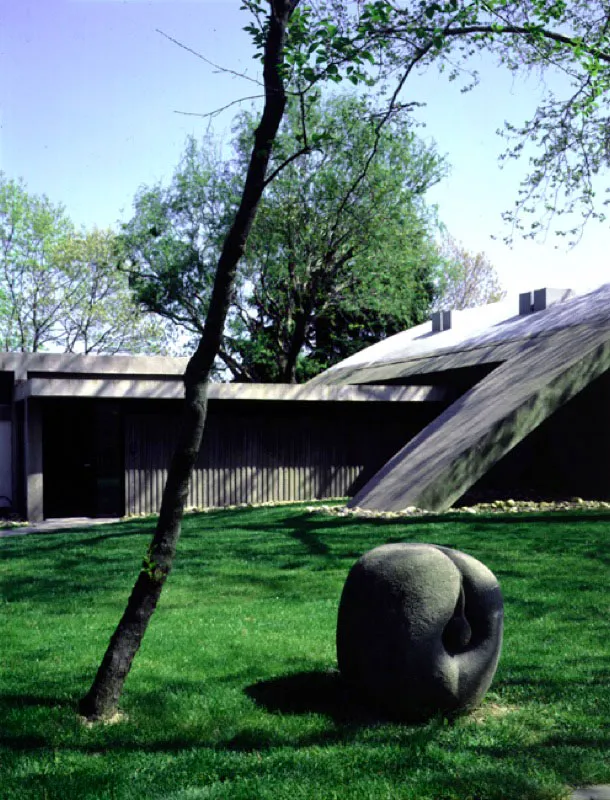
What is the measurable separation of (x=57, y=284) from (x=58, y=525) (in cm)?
2414

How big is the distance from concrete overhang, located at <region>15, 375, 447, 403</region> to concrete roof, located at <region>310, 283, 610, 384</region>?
52.1 inches

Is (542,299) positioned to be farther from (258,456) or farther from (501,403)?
(258,456)

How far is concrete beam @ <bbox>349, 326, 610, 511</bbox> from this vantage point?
14.0 m

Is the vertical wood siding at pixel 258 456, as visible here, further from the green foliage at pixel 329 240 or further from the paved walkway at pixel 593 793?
the paved walkway at pixel 593 793

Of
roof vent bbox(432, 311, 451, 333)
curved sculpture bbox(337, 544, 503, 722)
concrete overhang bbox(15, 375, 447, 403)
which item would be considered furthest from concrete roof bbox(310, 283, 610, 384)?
curved sculpture bbox(337, 544, 503, 722)

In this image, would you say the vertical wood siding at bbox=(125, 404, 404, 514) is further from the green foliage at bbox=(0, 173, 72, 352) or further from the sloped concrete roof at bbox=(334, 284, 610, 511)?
the green foliage at bbox=(0, 173, 72, 352)

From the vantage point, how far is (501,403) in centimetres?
1523

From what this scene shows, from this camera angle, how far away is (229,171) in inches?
1205

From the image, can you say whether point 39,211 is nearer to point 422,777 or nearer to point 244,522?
point 244,522

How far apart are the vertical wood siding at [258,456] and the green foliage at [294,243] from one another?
25.5 feet

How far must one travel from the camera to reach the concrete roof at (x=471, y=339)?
19.0 meters

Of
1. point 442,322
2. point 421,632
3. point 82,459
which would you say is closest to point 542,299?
point 442,322

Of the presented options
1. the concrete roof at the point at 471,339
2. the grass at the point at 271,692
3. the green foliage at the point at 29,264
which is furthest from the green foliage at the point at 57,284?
the grass at the point at 271,692

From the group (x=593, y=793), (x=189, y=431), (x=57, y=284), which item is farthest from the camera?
(x=57, y=284)
